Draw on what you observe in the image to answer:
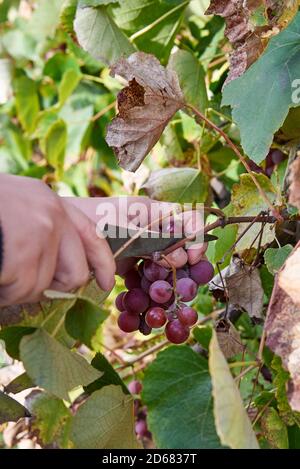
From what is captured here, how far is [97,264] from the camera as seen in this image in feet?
2.09

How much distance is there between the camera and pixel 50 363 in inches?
25.0

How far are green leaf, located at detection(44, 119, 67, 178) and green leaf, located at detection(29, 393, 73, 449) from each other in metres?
0.86

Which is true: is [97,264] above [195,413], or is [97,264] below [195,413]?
above

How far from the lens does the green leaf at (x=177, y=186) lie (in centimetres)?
115

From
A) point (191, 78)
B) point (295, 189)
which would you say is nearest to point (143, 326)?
point (295, 189)

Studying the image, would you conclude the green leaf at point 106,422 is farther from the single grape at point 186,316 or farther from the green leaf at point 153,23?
the green leaf at point 153,23

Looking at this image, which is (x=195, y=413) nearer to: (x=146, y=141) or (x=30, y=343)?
(x=30, y=343)

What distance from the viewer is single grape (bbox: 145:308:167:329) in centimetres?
71

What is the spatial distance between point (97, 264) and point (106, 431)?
0.19m

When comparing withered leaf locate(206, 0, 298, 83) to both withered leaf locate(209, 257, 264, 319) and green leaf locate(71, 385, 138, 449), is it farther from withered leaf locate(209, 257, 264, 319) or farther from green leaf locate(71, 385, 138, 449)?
green leaf locate(71, 385, 138, 449)

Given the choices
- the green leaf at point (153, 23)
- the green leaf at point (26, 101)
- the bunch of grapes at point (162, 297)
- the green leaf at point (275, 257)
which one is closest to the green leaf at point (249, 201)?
the green leaf at point (275, 257)

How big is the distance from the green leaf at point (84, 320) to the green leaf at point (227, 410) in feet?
0.32
